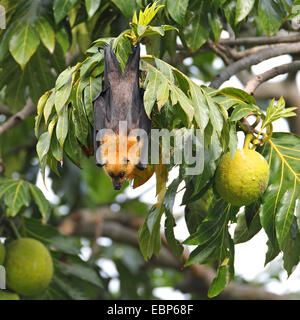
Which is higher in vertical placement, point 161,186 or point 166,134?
point 166,134

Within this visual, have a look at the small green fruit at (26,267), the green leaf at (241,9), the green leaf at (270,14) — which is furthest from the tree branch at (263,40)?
the small green fruit at (26,267)

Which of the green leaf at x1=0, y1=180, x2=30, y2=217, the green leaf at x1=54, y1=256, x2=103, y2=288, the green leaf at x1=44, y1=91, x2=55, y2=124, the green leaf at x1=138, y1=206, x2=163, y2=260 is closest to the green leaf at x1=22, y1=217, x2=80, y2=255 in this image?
the green leaf at x1=54, y1=256, x2=103, y2=288

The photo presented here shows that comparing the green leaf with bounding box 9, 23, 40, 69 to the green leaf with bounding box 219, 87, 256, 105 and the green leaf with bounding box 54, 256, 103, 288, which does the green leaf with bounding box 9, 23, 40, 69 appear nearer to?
the green leaf with bounding box 219, 87, 256, 105

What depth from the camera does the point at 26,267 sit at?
3008 mm

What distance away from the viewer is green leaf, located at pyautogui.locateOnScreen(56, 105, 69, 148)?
1.95 m

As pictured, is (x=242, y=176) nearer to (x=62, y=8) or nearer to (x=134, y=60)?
(x=134, y=60)

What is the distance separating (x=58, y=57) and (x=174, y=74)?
1.30 metres

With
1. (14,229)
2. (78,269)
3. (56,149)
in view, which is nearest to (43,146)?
(56,149)

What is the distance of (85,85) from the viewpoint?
2.05 m

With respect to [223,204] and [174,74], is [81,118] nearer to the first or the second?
[174,74]

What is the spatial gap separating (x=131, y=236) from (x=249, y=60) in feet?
6.60

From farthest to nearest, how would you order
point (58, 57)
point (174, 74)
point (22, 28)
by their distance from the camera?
1. point (58, 57)
2. point (22, 28)
3. point (174, 74)

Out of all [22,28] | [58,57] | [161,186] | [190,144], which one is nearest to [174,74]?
[190,144]

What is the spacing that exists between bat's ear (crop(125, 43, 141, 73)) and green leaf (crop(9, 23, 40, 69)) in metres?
0.89
